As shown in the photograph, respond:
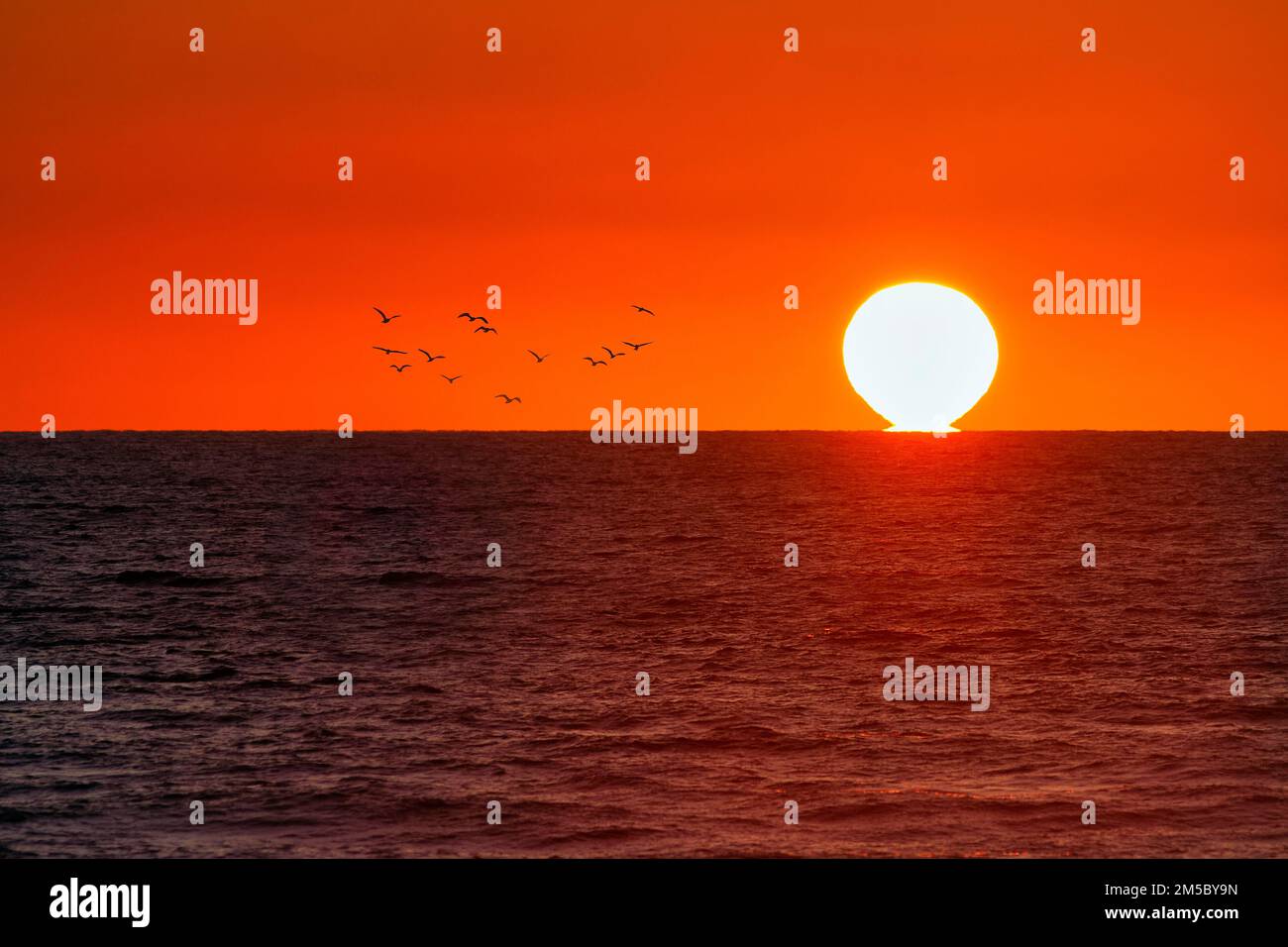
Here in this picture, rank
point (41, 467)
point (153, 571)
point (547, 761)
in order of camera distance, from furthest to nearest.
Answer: point (41, 467), point (153, 571), point (547, 761)

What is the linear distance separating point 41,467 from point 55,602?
450ft

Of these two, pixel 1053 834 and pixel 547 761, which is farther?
pixel 547 761

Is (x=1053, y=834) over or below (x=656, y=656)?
below

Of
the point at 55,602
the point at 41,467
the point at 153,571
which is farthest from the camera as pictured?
the point at 41,467

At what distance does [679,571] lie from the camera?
67.8 metres

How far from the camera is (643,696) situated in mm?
35375

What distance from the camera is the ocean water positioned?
954 inches

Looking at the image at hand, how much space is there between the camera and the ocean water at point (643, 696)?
2423 cm

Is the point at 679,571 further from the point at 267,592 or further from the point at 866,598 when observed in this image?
the point at 267,592

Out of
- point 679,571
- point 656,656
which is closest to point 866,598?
point 679,571
